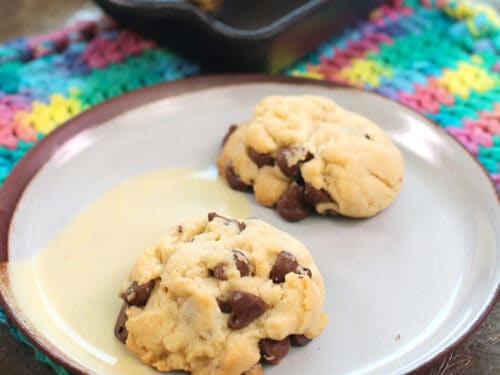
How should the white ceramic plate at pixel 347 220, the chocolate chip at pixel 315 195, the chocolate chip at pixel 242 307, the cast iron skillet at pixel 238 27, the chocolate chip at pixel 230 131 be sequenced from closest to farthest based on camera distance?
the chocolate chip at pixel 242 307
the white ceramic plate at pixel 347 220
the chocolate chip at pixel 315 195
the chocolate chip at pixel 230 131
the cast iron skillet at pixel 238 27

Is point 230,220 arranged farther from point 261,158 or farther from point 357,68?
point 357,68

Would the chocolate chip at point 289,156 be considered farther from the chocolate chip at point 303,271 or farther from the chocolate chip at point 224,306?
the chocolate chip at point 224,306

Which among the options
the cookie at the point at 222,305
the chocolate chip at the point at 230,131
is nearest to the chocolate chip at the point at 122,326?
the cookie at the point at 222,305

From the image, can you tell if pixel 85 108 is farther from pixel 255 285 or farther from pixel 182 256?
pixel 255 285

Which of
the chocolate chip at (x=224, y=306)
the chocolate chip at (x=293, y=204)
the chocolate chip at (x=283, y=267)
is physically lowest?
the chocolate chip at (x=293, y=204)

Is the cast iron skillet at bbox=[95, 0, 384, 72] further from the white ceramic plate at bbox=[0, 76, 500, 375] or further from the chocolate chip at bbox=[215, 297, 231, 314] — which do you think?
the chocolate chip at bbox=[215, 297, 231, 314]

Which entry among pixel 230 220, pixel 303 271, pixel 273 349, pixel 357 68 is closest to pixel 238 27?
pixel 357 68
